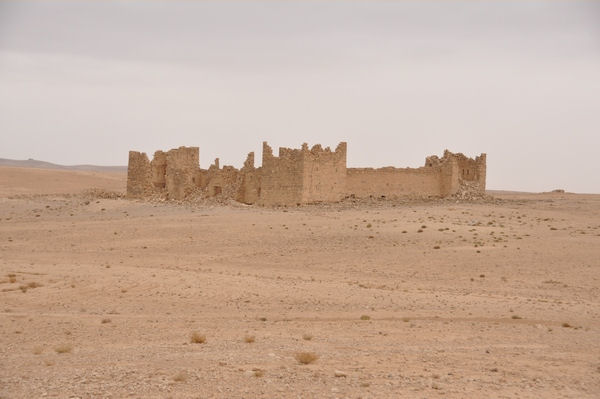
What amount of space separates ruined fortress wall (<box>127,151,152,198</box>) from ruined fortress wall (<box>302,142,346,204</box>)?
354 inches

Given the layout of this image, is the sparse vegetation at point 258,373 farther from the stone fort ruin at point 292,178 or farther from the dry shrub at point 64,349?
the stone fort ruin at point 292,178

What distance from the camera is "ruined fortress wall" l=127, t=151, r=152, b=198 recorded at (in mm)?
35656

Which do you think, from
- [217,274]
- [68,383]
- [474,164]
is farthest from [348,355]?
[474,164]

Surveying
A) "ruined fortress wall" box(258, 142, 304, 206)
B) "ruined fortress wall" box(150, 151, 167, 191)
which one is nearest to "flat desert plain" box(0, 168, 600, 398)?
"ruined fortress wall" box(258, 142, 304, 206)

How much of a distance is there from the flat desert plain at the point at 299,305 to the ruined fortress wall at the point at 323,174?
9.51 feet

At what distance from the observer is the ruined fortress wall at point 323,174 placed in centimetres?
3178

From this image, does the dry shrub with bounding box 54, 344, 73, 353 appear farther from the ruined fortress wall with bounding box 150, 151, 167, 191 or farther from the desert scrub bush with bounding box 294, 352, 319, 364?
the ruined fortress wall with bounding box 150, 151, 167, 191

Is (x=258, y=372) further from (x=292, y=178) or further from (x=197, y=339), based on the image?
(x=292, y=178)

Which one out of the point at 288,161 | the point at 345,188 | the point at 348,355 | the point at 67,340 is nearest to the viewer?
the point at 348,355

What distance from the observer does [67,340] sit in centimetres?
1112

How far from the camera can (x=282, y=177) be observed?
3197 cm

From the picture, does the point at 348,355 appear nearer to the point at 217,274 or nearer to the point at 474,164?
the point at 217,274

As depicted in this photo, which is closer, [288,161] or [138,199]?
[288,161]

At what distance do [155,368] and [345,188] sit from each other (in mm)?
25327
